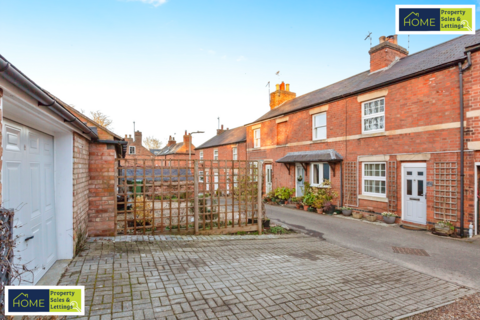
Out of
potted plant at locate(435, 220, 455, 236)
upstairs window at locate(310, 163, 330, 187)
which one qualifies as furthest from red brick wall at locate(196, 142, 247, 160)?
potted plant at locate(435, 220, 455, 236)

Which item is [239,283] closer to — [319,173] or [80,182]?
[80,182]

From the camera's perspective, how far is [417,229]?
8.98m

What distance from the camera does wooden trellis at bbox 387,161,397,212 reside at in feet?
32.6

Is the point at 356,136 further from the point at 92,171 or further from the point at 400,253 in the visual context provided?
the point at 92,171

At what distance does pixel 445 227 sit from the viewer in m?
8.09

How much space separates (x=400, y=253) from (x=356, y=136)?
6.32m

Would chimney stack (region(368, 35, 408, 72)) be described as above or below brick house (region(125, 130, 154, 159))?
above

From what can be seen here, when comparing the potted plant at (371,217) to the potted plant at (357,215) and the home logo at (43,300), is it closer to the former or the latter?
the potted plant at (357,215)

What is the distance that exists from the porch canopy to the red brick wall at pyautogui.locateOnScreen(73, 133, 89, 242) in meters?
9.94

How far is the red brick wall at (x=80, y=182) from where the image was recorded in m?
4.86

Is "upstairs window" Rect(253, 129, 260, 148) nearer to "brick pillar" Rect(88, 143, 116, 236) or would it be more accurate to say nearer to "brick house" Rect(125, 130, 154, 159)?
"brick pillar" Rect(88, 143, 116, 236)

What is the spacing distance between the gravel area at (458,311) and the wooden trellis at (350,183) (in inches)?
306

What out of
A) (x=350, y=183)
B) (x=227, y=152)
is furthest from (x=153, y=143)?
(x=350, y=183)

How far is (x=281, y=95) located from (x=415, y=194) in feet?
41.2
